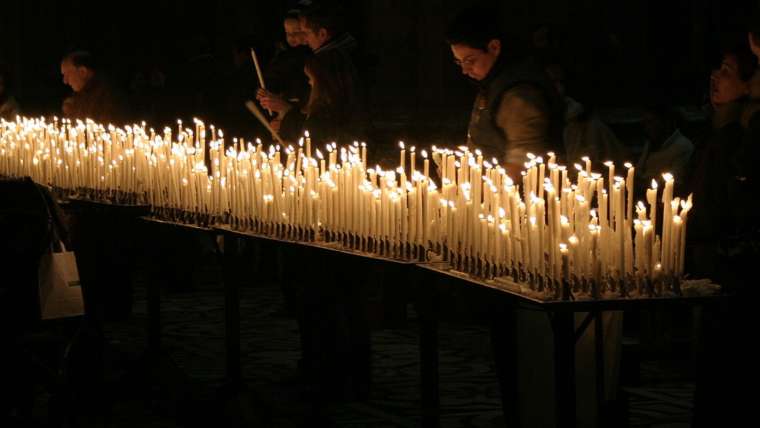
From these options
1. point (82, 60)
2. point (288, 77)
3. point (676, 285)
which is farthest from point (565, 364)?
point (82, 60)

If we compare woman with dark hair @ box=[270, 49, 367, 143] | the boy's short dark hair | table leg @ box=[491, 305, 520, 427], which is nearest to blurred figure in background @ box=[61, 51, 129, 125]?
the boy's short dark hair

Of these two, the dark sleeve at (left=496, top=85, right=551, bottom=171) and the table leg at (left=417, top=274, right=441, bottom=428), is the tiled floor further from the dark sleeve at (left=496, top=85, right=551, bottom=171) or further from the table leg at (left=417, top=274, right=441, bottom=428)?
the dark sleeve at (left=496, top=85, right=551, bottom=171)

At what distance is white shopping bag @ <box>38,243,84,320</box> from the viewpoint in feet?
23.4

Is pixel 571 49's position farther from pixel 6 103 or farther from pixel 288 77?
pixel 6 103

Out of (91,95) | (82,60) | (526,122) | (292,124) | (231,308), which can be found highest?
(82,60)

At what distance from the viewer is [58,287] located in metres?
7.16

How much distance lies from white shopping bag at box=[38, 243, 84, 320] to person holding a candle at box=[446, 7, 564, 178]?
1.87 metres

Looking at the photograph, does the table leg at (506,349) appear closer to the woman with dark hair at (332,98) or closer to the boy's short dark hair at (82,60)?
the woman with dark hair at (332,98)

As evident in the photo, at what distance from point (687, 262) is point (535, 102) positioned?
1.55 meters

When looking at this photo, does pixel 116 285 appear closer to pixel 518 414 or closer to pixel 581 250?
pixel 518 414

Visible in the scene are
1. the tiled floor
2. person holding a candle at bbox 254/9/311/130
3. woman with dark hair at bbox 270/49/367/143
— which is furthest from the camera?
person holding a candle at bbox 254/9/311/130

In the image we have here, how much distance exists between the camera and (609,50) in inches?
488

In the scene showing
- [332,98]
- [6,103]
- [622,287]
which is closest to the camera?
[622,287]

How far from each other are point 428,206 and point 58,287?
5.87 ft
